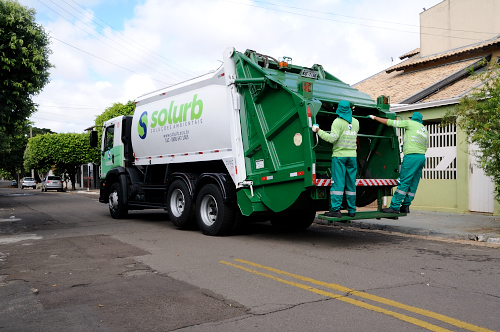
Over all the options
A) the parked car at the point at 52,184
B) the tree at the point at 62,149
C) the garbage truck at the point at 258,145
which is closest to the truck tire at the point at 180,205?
the garbage truck at the point at 258,145

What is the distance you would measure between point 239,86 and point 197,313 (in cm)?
505

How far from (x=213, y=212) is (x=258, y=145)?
186 cm

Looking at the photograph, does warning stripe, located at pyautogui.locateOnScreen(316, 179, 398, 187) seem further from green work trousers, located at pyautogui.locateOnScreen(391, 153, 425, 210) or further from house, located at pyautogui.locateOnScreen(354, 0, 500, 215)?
house, located at pyautogui.locateOnScreen(354, 0, 500, 215)

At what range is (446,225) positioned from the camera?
32.5 ft

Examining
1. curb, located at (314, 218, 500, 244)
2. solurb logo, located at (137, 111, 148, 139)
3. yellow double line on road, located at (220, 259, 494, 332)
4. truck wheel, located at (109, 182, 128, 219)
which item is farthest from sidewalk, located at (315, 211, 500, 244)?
truck wheel, located at (109, 182, 128, 219)

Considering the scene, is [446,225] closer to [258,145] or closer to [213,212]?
[258,145]

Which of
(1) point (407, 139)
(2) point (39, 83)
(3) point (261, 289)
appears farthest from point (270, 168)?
(2) point (39, 83)

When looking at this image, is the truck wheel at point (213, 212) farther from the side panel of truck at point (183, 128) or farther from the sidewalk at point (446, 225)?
the sidewalk at point (446, 225)

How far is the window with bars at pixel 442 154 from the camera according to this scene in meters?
12.9

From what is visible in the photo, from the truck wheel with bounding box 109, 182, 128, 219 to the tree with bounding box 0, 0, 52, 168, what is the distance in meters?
7.48

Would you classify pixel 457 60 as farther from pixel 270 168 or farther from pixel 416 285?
pixel 416 285

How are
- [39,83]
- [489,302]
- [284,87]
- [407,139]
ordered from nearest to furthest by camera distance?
[489,302], [284,87], [407,139], [39,83]

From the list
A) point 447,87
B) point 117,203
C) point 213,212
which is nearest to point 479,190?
point 447,87

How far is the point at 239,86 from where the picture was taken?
8.35 m
